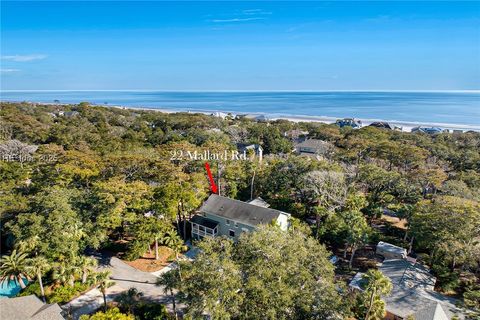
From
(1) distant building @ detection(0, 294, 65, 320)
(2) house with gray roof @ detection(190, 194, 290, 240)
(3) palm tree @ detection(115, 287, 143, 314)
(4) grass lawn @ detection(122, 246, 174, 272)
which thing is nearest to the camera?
(1) distant building @ detection(0, 294, 65, 320)

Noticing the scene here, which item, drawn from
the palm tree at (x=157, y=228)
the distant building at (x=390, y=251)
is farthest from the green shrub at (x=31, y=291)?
the distant building at (x=390, y=251)

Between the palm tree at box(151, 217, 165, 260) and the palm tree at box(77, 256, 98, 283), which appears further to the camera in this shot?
the palm tree at box(151, 217, 165, 260)

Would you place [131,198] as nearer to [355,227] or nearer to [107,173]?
[107,173]

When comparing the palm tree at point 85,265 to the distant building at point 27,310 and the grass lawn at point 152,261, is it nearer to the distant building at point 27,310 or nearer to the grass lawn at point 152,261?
the distant building at point 27,310

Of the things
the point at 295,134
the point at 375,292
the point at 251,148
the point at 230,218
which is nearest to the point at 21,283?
the point at 230,218

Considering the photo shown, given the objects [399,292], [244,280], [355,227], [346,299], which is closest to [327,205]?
[355,227]

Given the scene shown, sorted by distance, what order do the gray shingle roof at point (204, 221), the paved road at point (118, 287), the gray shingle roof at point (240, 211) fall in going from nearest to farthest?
the paved road at point (118, 287) < the gray shingle roof at point (240, 211) < the gray shingle roof at point (204, 221)

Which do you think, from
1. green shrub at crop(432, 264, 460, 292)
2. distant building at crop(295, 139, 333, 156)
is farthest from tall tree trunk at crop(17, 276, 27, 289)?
distant building at crop(295, 139, 333, 156)

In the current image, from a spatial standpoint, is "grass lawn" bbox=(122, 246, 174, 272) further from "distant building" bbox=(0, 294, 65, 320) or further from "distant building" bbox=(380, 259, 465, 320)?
"distant building" bbox=(380, 259, 465, 320)
